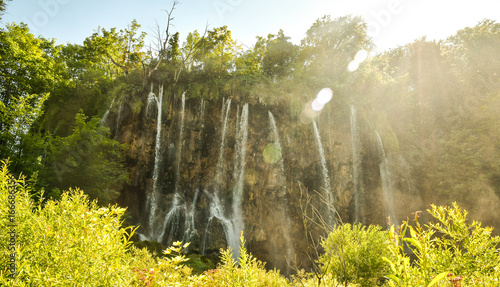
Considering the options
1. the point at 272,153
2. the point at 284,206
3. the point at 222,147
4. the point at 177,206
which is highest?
the point at 222,147

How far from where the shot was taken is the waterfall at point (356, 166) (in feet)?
53.7

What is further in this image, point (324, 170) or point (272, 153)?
point (324, 170)

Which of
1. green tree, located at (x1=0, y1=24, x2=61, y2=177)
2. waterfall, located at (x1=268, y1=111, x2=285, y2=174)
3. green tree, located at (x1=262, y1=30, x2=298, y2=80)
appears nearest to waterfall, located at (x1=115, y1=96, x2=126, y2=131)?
green tree, located at (x1=0, y1=24, x2=61, y2=177)

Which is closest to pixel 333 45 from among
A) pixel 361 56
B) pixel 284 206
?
pixel 361 56

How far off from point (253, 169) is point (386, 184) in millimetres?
10645

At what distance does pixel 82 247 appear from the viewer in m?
2.34

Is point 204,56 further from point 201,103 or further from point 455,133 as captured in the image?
point 455,133

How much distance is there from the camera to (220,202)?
15.3 metres

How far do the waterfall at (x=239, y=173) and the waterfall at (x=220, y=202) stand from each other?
40cm

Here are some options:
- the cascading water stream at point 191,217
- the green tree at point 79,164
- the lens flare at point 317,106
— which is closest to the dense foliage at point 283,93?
the green tree at point 79,164

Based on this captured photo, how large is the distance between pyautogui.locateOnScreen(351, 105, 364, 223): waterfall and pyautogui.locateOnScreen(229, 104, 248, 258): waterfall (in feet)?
27.9

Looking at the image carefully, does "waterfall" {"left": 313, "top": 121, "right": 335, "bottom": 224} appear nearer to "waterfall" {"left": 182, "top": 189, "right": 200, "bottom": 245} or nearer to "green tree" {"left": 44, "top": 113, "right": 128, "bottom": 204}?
"waterfall" {"left": 182, "top": 189, "right": 200, "bottom": 245}

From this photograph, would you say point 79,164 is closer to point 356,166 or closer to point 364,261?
point 364,261

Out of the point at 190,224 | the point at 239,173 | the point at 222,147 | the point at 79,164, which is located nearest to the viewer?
the point at 79,164
